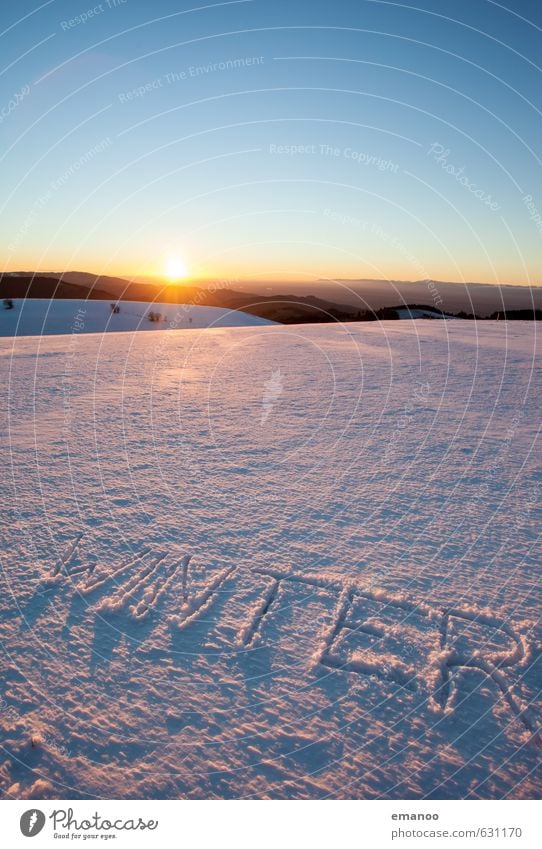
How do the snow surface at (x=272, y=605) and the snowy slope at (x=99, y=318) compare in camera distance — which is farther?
the snowy slope at (x=99, y=318)

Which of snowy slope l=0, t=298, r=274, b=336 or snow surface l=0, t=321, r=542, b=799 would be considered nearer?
snow surface l=0, t=321, r=542, b=799

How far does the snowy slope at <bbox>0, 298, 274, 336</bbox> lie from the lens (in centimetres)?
2011

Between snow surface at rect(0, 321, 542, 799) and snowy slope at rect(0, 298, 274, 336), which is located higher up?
snowy slope at rect(0, 298, 274, 336)

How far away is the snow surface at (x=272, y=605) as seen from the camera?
1979 millimetres

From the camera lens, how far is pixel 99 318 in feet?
74.6

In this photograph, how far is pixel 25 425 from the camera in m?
Answer: 5.91

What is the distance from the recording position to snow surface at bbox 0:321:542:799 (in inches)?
77.9

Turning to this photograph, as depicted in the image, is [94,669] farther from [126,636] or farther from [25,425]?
[25,425]

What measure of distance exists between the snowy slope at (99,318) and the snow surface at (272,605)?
1619cm

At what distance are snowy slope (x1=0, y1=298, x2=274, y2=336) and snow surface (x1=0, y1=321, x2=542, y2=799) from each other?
16188mm

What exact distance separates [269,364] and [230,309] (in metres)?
21.2

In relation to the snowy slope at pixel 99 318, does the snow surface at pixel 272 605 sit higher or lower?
lower

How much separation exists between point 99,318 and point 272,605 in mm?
22978
